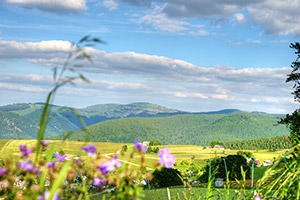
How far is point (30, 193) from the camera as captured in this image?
75.1 inches

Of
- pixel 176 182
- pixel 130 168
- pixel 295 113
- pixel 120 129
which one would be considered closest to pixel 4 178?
pixel 130 168

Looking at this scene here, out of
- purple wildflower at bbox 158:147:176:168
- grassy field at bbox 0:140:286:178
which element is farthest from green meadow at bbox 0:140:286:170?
purple wildflower at bbox 158:147:176:168

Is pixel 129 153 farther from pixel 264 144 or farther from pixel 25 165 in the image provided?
pixel 264 144

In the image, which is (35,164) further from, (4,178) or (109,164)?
(109,164)

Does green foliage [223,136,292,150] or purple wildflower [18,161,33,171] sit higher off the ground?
purple wildflower [18,161,33,171]

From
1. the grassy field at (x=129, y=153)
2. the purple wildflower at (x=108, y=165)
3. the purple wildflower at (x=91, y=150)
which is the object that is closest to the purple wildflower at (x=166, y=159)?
the grassy field at (x=129, y=153)

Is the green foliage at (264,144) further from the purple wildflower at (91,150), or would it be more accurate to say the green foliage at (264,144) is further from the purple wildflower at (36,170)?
the purple wildflower at (36,170)

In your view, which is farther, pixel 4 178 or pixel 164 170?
pixel 164 170

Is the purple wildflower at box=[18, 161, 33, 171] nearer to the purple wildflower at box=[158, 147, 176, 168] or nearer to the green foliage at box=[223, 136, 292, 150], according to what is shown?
the purple wildflower at box=[158, 147, 176, 168]

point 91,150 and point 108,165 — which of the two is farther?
point 91,150

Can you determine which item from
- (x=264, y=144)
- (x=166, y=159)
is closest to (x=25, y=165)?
(x=166, y=159)

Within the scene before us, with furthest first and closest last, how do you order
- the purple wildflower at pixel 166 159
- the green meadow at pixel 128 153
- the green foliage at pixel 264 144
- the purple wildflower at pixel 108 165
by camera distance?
the green foliage at pixel 264 144 → the green meadow at pixel 128 153 → the purple wildflower at pixel 166 159 → the purple wildflower at pixel 108 165

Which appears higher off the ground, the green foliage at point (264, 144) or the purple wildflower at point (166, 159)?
the purple wildflower at point (166, 159)

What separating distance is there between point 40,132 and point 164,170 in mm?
14832
